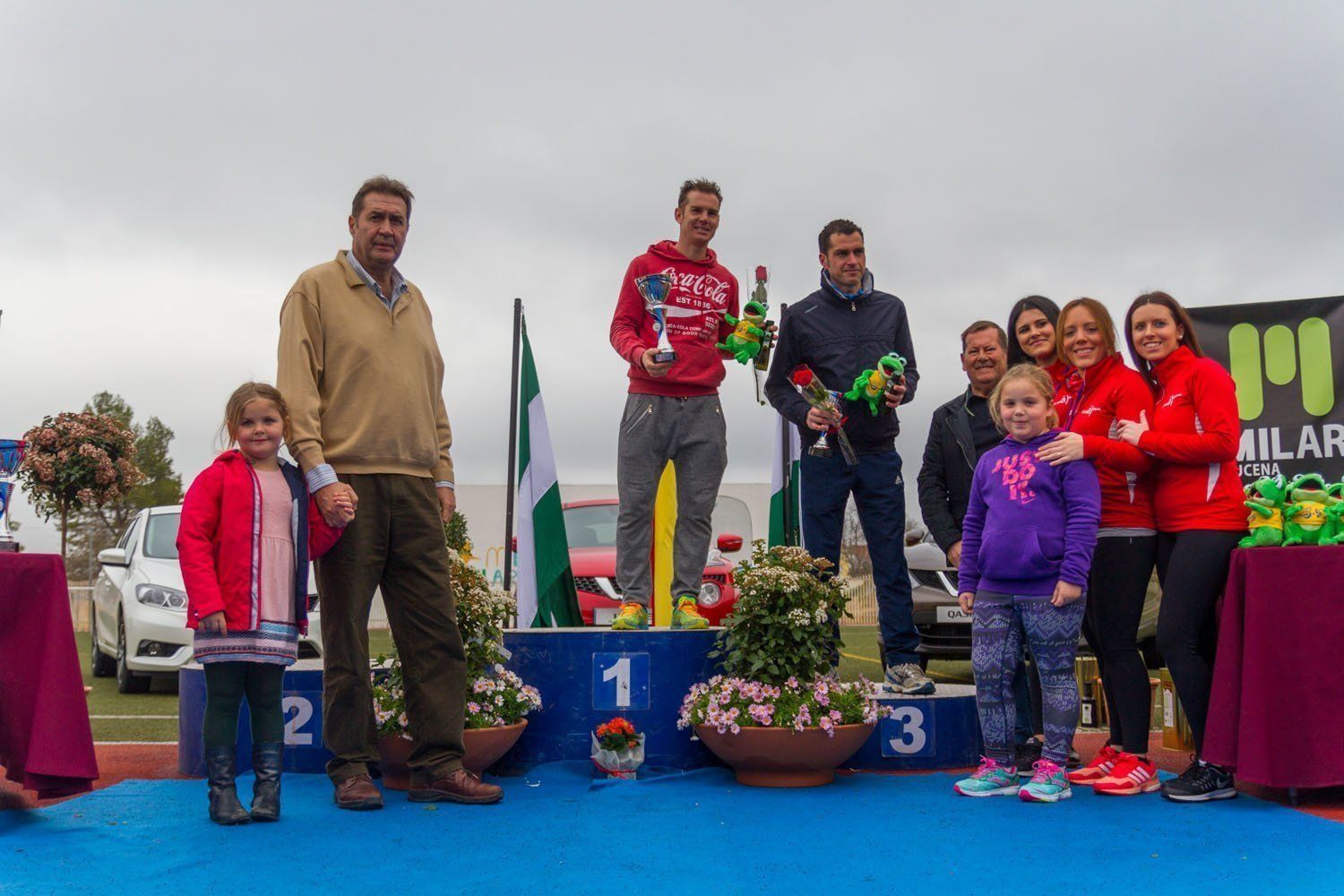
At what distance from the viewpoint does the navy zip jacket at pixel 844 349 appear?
4.99 meters

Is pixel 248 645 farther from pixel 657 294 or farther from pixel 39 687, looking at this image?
pixel 657 294

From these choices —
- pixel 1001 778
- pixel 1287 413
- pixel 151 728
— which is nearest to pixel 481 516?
pixel 151 728

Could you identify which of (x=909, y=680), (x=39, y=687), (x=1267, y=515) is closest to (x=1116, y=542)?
(x=1267, y=515)

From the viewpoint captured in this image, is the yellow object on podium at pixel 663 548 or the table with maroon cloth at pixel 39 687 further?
the yellow object on podium at pixel 663 548

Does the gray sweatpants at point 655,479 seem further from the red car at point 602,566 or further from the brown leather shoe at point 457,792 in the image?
the red car at point 602,566

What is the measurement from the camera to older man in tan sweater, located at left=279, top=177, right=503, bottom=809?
3.90 meters

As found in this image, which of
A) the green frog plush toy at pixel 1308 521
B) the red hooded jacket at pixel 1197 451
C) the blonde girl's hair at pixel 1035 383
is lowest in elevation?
the green frog plush toy at pixel 1308 521

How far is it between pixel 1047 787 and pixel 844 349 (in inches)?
80.9

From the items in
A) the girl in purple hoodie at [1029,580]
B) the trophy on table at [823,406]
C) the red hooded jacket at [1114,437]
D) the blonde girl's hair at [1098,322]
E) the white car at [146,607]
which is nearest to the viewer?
the girl in purple hoodie at [1029,580]

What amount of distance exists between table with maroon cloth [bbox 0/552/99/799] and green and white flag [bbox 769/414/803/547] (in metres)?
4.26

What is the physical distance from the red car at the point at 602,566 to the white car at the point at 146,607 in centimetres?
191

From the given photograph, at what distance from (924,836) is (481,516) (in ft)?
57.4

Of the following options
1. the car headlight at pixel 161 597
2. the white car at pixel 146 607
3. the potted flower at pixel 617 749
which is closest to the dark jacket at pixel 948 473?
the potted flower at pixel 617 749

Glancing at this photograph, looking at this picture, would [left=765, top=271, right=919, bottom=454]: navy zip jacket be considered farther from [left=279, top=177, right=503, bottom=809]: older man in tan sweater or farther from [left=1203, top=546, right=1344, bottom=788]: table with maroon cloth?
[left=279, top=177, right=503, bottom=809]: older man in tan sweater
